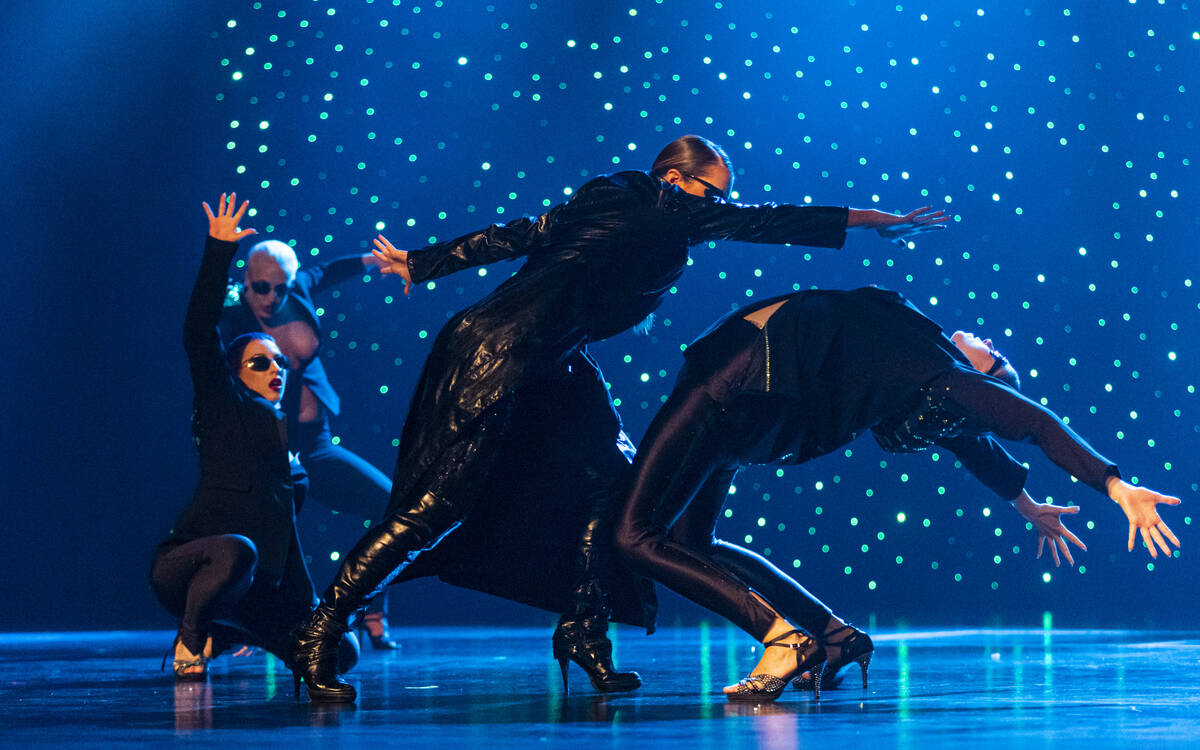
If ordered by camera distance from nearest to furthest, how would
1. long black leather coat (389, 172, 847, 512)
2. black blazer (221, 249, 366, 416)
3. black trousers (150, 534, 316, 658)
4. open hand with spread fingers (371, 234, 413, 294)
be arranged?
long black leather coat (389, 172, 847, 512), open hand with spread fingers (371, 234, 413, 294), black trousers (150, 534, 316, 658), black blazer (221, 249, 366, 416)

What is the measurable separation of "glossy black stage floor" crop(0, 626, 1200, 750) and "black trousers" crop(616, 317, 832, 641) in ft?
0.64

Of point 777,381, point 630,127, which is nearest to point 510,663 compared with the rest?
point 777,381

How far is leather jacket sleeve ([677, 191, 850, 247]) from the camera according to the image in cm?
237

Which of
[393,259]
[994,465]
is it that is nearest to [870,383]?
[994,465]

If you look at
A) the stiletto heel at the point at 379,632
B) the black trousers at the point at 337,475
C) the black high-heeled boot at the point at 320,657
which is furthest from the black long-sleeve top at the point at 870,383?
the black trousers at the point at 337,475

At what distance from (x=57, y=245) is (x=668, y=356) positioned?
2673 mm

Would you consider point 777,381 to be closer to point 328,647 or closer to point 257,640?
point 328,647

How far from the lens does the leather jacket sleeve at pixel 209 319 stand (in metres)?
2.69

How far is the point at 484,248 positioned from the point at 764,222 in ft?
1.79

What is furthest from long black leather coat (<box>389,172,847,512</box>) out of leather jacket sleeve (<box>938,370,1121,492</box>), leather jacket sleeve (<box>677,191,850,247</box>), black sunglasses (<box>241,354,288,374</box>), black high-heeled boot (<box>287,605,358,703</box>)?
black sunglasses (<box>241,354,288,374</box>)

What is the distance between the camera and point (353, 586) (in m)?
2.29

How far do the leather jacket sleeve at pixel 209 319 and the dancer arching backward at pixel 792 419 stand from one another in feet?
3.35

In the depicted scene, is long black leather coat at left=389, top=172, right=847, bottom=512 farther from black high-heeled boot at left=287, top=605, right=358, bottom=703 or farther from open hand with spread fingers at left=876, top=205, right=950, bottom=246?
black high-heeled boot at left=287, top=605, right=358, bottom=703

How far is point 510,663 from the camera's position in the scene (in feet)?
11.0
